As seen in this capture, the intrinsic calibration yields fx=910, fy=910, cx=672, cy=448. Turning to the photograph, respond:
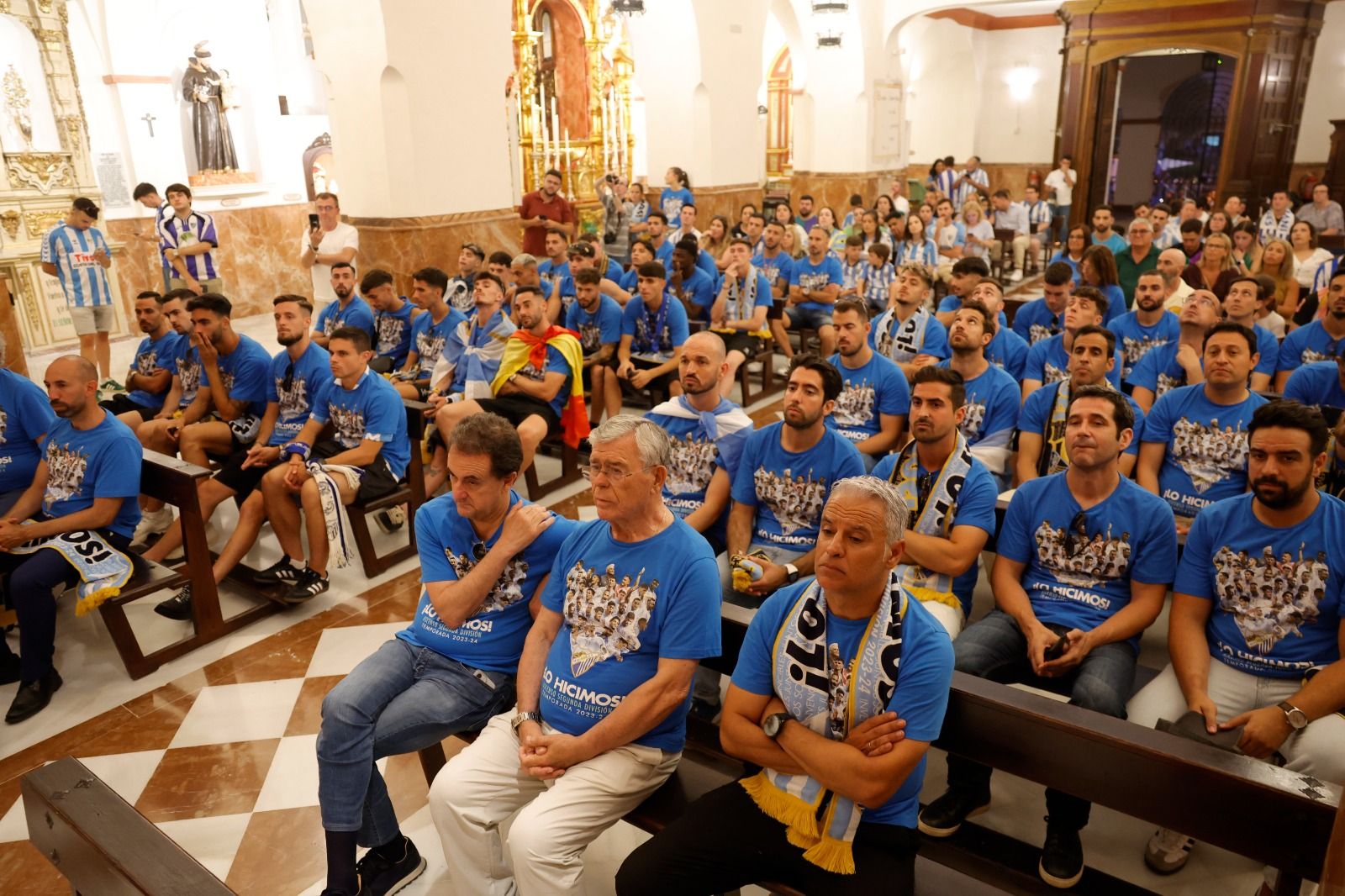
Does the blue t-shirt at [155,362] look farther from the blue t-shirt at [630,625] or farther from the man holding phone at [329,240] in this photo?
the blue t-shirt at [630,625]

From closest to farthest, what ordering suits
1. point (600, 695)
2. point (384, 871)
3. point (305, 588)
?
point (600, 695) → point (384, 871) → point (305, 588)

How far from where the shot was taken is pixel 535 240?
9297 mm

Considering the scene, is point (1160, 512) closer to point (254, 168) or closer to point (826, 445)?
point (826, 445)

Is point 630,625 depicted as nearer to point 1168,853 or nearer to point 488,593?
point 488,593

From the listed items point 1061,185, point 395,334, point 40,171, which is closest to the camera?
point 395,334

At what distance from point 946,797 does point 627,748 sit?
1.03 m

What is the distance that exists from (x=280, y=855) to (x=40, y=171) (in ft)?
28.8

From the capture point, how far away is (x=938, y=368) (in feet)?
9.80

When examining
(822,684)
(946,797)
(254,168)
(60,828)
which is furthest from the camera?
(254,168)

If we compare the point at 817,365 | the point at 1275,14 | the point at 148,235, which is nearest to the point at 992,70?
the point at 1275,14

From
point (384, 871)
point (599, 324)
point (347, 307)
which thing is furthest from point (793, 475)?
point (347, 307)

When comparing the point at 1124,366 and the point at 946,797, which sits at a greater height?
the point at 1124,366

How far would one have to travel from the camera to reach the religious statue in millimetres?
10750

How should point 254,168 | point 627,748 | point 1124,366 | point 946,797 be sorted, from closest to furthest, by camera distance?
point 627,748, point 946,797, point 1124,366, point 254,168
